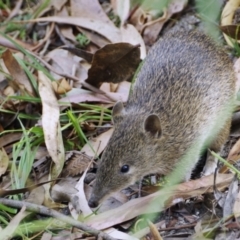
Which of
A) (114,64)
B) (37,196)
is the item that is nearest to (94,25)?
(114,64)

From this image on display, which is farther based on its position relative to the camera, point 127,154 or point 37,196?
point 37,196

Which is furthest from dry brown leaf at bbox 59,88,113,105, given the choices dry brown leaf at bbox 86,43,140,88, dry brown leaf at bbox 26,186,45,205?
dry brown leaf at bbox 26,186,45,205

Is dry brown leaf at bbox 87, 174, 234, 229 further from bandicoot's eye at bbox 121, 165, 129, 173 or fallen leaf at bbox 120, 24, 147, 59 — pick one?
fallen leaf at bbox 120, 24, 147, 59

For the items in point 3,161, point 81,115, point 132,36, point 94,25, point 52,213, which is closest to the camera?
point 52,213

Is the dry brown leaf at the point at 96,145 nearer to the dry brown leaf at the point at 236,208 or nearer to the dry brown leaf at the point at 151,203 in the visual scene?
the dry brown leaf at the point at 151,203

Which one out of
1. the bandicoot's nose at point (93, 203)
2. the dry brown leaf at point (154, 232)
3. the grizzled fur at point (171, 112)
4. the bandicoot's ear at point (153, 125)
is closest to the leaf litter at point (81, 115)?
the dry brown leaf at point (154, 232)

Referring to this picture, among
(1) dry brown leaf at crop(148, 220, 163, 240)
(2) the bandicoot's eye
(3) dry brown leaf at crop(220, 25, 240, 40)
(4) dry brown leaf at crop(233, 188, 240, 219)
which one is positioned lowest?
(1) dry brown leaf at crop(148, 220, 163, 240)

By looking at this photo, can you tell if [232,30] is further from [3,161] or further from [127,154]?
[3,161]
